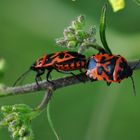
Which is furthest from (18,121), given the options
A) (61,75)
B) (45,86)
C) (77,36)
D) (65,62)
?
(61,75)

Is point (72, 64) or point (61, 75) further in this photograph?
point (61, 75)

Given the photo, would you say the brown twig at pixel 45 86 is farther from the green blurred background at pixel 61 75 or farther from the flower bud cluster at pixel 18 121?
the green blurred background at pixel 61 75

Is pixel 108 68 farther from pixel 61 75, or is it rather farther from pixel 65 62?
pixel 61 75

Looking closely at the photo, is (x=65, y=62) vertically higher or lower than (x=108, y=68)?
higher

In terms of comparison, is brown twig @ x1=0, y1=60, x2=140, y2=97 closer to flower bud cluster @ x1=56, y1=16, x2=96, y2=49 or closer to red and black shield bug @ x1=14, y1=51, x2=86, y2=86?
red and black shield bug @ x1=14, y1=51, x2=86, y2=86

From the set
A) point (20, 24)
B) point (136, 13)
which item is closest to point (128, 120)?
point (136, 13)

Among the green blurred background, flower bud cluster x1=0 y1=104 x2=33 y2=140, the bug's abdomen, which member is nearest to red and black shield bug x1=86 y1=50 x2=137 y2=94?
the bug's abdomen
